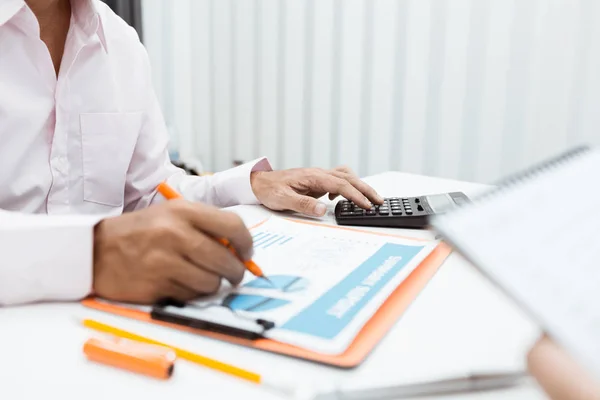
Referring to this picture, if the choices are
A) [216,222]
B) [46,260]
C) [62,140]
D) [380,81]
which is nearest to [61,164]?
[62,140]

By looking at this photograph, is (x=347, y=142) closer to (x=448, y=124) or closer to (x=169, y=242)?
(x=448, y=124)

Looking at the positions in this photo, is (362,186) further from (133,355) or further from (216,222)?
(133,355)

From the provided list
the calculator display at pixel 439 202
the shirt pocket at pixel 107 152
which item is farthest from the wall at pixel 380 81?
the shirt pocket at pixel 107 152

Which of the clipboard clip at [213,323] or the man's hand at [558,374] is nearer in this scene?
the man's hand at [558,374]

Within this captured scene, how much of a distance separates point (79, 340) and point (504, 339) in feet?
1.25

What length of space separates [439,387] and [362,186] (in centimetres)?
55

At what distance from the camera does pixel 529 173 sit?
0.38 metres

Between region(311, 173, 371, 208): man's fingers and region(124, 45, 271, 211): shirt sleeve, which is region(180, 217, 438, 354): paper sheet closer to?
region(311, 173, 371, 208): man's fingers

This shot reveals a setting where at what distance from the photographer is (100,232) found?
57cm

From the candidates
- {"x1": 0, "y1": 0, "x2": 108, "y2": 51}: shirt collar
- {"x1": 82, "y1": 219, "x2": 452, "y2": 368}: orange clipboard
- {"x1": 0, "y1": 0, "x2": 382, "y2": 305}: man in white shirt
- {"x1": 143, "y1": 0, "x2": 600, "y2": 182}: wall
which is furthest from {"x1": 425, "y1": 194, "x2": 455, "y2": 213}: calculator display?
{"x1": 143, "y1": 0, "x2": 600, "y2": 182}: wall

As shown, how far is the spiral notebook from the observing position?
0.29 metres

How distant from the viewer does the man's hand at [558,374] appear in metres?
0.30

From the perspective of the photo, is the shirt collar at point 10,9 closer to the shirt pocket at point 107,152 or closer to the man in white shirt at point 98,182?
the man in white shirt at point 98,182

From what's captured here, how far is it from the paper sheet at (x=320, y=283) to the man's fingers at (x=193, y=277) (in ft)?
0.05
